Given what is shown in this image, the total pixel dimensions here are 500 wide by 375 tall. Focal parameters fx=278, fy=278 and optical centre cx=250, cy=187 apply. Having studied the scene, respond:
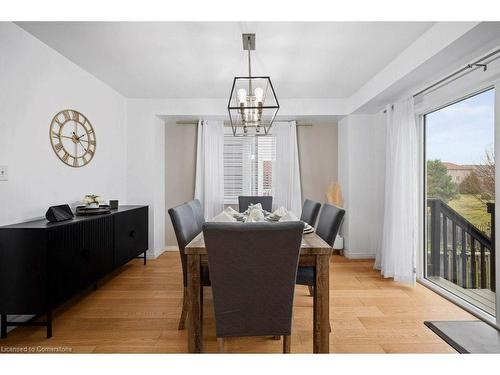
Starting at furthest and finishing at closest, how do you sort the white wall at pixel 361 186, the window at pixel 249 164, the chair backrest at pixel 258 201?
the window at pixel 249 164, the white wall at pixel 361 186, the chair backrest at pixel 258 201

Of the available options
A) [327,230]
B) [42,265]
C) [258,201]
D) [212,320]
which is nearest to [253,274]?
[327,230]

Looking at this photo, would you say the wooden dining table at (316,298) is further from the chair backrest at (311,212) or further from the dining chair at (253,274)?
the chair backrest at (311,212)

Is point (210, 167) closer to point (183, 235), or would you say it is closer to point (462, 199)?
point (183, 235)

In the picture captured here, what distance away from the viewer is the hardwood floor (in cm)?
197

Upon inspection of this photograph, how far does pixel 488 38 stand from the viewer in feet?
6.32

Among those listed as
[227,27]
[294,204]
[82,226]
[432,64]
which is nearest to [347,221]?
[294,204]

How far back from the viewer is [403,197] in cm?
316

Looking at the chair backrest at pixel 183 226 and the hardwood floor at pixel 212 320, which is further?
the chair backrest at pixel 183 226

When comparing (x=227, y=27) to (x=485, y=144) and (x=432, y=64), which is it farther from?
(x=485, y=144)

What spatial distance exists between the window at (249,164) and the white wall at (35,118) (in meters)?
1.97

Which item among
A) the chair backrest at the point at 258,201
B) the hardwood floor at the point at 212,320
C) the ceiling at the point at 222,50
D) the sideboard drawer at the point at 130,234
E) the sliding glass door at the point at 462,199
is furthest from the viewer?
the chair backrest at the point at 258,201

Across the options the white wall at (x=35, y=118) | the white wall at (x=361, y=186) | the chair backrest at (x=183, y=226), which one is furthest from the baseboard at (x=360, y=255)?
the white wall at (x=35, y=118)

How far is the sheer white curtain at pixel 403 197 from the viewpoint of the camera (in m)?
3.09

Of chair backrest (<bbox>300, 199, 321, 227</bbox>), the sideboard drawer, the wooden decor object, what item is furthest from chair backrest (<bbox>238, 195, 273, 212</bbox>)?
the sideboard drawer
